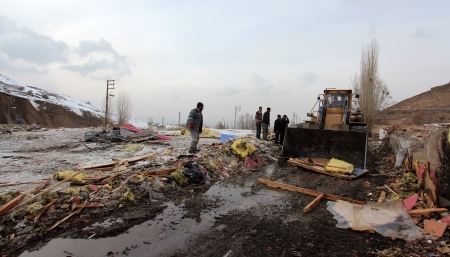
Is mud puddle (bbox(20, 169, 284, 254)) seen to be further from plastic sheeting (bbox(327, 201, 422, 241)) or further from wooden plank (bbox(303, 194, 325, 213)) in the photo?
plastic sheeting (bbox(327, 201, 422, 241))

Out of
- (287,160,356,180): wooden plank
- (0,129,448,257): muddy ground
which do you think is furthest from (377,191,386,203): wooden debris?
(287,160,356,180): wooden plank

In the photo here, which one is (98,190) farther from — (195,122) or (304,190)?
(304,190)

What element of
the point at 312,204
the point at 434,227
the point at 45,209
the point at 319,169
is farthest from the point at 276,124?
the point at 45,209

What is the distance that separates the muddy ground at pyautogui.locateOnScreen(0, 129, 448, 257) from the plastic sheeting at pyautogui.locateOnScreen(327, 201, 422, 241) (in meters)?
0.13

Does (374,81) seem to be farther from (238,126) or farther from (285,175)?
(238,126)

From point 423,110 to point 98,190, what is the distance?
42.8 meters

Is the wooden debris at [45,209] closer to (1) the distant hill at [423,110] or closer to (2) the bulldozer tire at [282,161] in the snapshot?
(2) the bulldozer tire at [282,161]

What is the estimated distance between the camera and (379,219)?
404cm

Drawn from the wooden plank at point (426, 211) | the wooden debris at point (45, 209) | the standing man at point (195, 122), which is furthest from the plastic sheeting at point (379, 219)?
the standing man at point (195, 122)

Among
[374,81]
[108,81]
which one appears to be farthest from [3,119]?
[374,81]

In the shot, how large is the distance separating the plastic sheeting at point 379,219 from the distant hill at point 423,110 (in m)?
26.7

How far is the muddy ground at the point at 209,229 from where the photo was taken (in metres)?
3.26

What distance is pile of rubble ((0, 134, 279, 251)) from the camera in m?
3.82

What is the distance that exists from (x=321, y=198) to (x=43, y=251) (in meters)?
4.72
